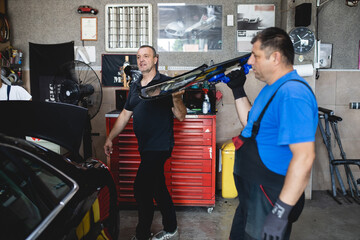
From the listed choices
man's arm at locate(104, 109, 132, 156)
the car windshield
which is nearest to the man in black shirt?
man's arm at locate(104, 109, 132, 156)

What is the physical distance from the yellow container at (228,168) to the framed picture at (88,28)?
2318 millimetres

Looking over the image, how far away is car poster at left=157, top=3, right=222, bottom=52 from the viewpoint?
379cm

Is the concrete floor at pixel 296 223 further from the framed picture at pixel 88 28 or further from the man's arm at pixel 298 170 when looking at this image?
the framed picture at pixel 88 28

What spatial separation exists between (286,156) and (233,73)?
0.71 meters

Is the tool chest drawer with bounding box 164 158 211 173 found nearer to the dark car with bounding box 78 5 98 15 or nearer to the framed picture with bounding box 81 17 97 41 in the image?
the framed picture with bounding box 81 17 97 41

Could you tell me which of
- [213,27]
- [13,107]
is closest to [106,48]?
[213,27]

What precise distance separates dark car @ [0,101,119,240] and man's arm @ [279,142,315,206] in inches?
36.0

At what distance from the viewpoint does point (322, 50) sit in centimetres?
374

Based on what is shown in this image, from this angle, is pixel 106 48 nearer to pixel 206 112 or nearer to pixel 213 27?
pixel 213 27

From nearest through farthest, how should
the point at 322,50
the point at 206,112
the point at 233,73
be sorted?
the point at 233,73, the point at 206,112, the point at 322,50

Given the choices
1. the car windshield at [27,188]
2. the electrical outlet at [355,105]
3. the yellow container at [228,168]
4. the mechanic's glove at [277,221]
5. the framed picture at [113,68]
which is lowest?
the yellow container at [228,168]

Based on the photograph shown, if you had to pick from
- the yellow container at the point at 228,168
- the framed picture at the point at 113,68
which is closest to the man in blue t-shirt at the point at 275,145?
the yellow container at the point at 228,168

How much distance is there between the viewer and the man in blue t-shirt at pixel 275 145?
1.15 m

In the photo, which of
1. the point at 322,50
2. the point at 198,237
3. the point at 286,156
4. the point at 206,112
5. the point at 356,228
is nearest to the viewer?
the point at 286,156
